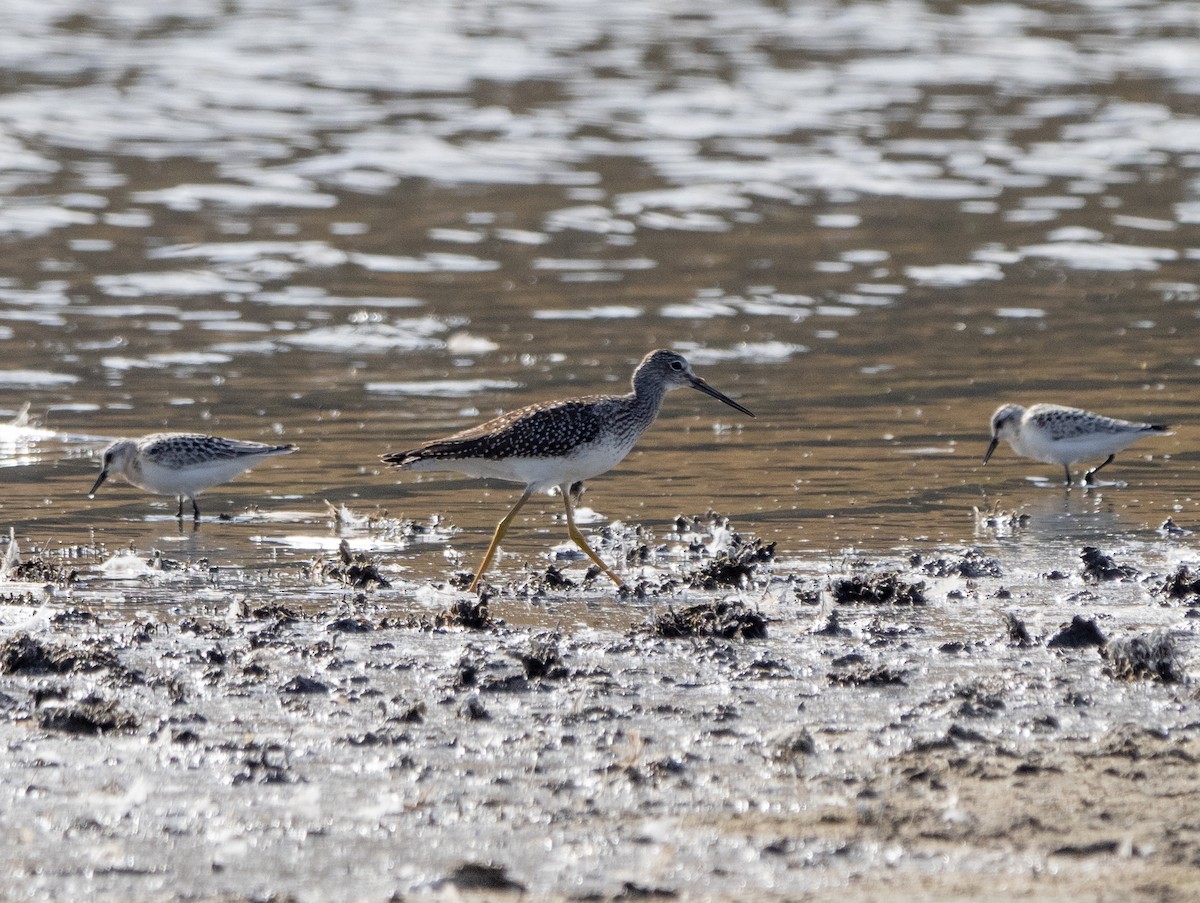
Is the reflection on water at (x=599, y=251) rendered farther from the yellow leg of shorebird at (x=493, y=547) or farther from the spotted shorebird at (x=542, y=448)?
the spotted shorebird at (x=542, y=448)

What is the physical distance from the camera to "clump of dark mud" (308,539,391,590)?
32.6ft

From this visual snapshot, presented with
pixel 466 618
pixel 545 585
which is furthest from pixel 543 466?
pixel 466 618

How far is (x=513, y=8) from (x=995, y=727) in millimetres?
36338

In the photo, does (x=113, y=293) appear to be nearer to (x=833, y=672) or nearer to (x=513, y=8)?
(x=833, y=672)

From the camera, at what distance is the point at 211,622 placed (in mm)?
9047

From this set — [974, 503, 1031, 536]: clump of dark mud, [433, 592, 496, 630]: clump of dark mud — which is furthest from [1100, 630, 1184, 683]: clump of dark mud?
[974, 503, 1031, 536]: clump of dark mud

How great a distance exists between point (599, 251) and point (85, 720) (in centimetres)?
1634

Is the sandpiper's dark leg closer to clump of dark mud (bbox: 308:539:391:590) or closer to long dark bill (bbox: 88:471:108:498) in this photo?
clump of dark mud (bbox: 308:539:391:590)

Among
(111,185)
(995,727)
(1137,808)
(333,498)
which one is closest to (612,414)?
(333,498)

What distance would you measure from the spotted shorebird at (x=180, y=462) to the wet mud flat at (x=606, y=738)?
235 cm

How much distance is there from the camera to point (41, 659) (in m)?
8.00

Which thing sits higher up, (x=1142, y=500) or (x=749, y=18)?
(x=749, y=18)

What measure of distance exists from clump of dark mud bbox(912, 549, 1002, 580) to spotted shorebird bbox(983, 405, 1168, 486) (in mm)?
3138

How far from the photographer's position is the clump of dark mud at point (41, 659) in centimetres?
794
